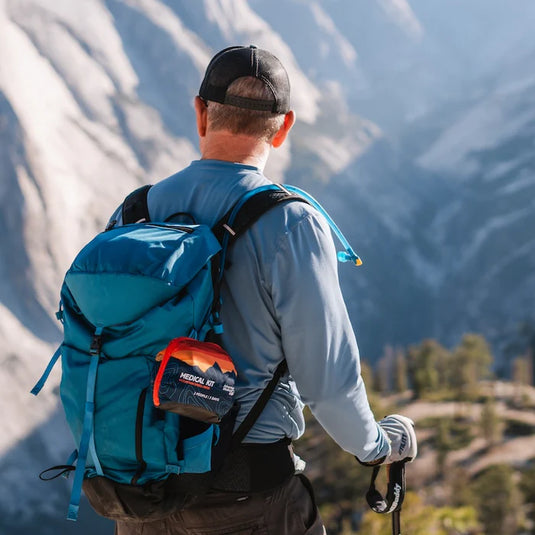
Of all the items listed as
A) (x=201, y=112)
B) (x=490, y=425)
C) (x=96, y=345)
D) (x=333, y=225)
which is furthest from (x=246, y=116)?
(x=490, y=425)

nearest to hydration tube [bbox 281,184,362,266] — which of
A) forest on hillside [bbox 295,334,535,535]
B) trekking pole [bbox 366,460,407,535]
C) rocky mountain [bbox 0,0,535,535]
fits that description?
trekking pole [bbox 366,460,407,535]

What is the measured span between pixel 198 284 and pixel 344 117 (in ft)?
535

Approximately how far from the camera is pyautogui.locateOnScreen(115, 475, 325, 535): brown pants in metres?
2.41

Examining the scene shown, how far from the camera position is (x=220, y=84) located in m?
2.46

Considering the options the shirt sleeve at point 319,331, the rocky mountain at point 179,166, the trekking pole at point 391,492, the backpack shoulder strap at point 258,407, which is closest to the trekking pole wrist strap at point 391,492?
the trekking pole at point 391,492

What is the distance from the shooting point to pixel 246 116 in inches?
97.4

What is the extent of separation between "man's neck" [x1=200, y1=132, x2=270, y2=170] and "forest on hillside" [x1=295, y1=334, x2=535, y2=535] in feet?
53.8

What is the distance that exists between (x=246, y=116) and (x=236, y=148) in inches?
5.4

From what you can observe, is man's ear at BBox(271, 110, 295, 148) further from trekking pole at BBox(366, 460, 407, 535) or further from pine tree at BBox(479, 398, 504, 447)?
pine tree at BBox(479, 398, 504, 447)

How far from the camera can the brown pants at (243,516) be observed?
2.41m

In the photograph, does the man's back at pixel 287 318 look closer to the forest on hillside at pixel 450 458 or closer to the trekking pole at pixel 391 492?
the trekking pole at pixel 391 492

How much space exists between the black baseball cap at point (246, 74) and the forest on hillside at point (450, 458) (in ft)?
54.4

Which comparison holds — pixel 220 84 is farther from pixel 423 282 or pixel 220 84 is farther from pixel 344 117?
pixel 344 117

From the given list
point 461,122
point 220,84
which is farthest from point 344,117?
point 220,84
